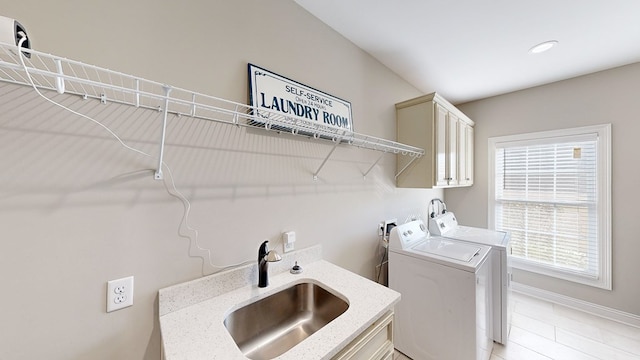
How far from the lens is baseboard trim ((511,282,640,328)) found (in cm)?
220

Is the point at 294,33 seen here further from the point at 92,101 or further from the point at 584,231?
the point at 584,231

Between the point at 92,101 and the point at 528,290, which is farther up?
the point at 92,101

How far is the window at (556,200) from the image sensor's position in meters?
2.34

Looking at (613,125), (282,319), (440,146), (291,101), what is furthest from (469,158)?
(282,319)

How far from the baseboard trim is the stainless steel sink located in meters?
3.06

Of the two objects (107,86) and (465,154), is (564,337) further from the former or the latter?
(107,86)

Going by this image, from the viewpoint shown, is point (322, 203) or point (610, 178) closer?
point (322, 203)

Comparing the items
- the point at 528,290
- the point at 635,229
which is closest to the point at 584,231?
the point at 635,229

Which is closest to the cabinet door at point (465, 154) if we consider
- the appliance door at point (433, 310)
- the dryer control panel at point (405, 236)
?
the dryer control panel at point (405, 236)

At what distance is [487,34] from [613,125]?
186cm

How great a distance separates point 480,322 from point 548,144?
7.69 ft

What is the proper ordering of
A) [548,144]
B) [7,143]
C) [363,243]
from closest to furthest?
[7,143] < [363,243] < [548,144]

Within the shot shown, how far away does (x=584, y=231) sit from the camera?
2447 mm

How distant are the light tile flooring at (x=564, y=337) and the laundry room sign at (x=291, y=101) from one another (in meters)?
2.02
